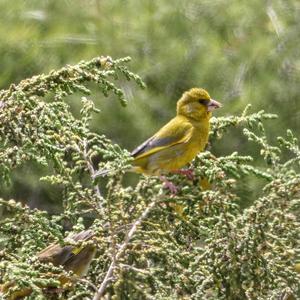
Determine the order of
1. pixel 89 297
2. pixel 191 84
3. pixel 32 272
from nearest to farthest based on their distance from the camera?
pixel 32 272, pixel 89 297, pixel 191 84

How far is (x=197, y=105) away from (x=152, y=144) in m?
0.24

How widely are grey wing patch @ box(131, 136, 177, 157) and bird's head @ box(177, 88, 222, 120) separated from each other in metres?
0.12

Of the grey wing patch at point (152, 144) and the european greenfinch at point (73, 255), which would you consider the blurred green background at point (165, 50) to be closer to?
the grey wing patch at point (152, 144)

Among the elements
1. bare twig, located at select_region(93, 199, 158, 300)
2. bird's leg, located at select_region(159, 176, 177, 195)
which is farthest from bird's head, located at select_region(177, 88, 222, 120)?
bare twig, located at select_region(93, 199, 158, 300)

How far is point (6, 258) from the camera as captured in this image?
9.50 feet

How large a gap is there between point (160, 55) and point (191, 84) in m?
0.53

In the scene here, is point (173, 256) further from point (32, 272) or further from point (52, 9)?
point (52, 9)

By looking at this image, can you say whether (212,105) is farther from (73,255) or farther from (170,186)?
(170,186)

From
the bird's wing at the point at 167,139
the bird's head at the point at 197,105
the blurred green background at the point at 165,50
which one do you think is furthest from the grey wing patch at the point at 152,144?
the blurred green background at the point at 165,50

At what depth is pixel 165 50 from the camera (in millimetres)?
9609

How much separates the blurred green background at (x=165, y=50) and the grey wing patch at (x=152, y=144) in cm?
447

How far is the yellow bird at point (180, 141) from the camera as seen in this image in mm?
3564

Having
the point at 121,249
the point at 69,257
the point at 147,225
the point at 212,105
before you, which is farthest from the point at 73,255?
the point at 212,105

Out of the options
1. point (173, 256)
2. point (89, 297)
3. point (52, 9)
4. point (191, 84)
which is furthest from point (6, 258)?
point (52, 9)
